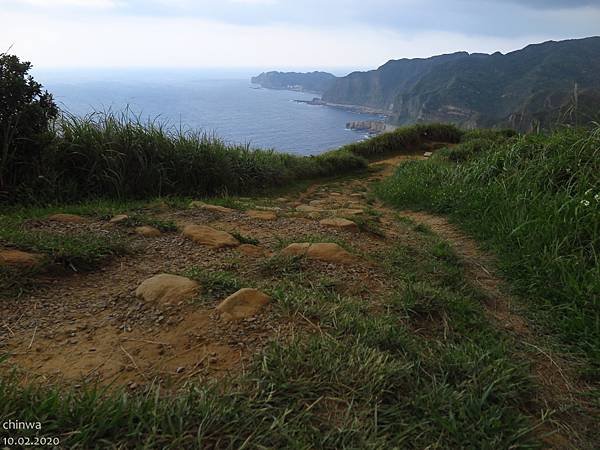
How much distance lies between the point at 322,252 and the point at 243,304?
0.76 m

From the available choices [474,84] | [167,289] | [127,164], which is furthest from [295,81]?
[167,289]

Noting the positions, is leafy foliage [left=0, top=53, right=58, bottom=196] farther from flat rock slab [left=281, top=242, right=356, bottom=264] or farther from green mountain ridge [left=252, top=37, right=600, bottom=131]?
green mountain ridge [left=252, top=37, right=600, bottom=131]

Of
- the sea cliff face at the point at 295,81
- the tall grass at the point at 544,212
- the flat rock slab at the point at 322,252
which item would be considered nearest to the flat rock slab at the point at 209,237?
the flat rock slab at the point at 322,252

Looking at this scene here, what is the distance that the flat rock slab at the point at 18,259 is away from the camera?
1.76 meters

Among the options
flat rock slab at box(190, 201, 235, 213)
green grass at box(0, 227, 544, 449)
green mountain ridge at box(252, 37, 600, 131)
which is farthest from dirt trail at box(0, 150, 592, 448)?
green mountain ridge at box(252, 37, 600, 131)

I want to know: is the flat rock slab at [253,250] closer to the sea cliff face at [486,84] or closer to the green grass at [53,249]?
the green grass at [53,249]

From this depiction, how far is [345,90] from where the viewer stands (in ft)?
164

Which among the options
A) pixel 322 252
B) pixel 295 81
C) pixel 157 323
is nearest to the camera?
pixel 157 323

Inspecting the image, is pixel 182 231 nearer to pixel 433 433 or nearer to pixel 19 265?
pixel 19 265

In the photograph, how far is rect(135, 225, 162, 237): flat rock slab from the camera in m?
2.47

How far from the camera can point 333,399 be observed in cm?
112

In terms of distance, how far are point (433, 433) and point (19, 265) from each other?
183cm

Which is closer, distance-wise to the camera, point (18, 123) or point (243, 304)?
point (243, 304)

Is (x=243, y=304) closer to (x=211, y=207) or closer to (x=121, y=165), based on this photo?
(x=211, y=207)
